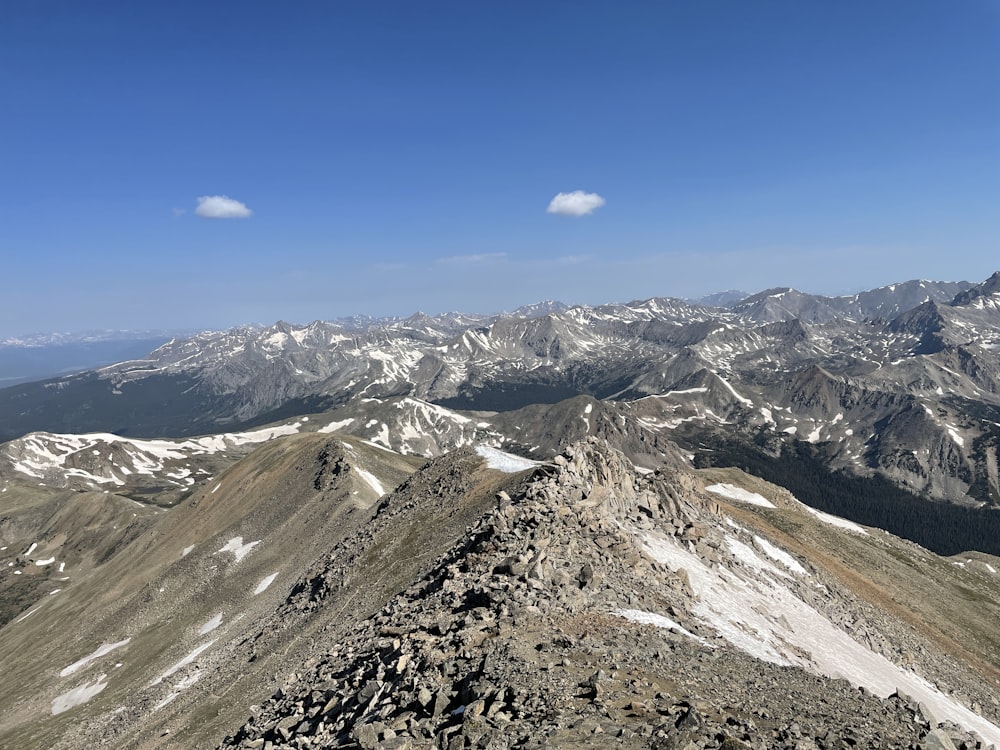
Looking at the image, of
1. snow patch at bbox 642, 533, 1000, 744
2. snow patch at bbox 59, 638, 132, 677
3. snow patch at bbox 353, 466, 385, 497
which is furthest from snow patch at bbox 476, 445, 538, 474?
snow patch at bbox 59, 638, 132, 677

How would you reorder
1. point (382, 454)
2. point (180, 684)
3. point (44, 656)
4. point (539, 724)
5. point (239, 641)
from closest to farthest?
point (539, 724)
point (180, 684)
point (239, 641)
point (44, 656)
point (382, 454)

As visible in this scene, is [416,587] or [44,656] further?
[44,656]

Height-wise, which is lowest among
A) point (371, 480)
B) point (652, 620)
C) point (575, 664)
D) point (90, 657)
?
point (90, 657)

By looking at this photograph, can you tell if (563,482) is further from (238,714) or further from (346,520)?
(346,520)

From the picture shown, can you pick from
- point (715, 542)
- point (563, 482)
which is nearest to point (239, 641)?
point (563, 482)

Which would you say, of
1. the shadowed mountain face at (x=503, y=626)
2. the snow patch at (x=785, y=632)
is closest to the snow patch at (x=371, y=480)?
the shadowed mountain face at (x=503, y=626)

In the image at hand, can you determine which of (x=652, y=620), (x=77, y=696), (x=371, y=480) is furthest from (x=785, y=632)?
(x=77, y=696)

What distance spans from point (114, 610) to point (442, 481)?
66.1 meters

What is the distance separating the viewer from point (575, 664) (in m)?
24.7

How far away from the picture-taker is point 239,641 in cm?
6419

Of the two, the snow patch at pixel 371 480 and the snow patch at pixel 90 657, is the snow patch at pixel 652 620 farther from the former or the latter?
the snow patch at pixel 90 657

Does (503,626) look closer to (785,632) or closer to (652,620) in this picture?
(652,620)

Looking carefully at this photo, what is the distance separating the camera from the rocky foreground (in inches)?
771

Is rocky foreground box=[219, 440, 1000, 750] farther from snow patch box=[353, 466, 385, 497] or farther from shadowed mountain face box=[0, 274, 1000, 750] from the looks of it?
snow patch box=[353, 466, 385, 497]
